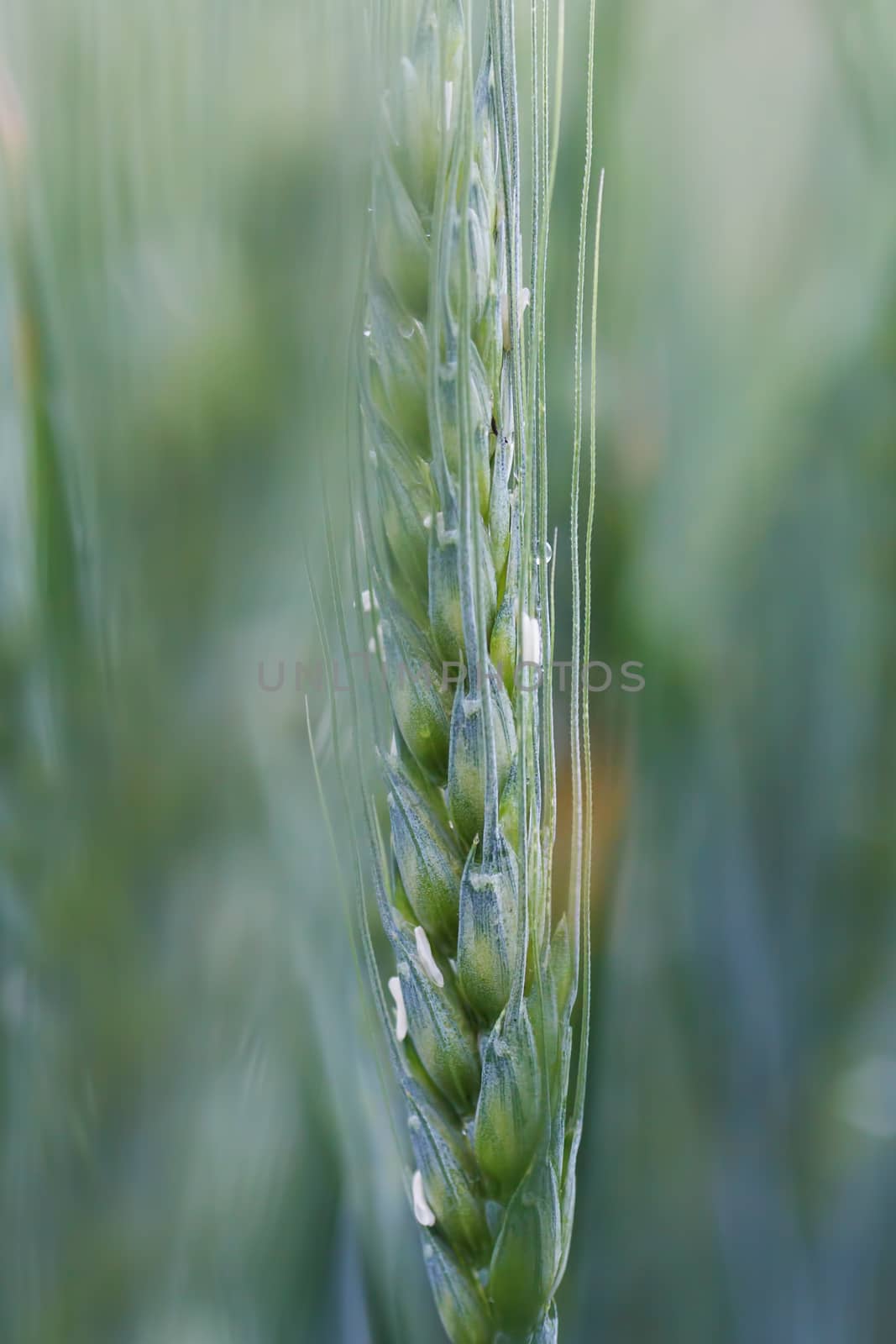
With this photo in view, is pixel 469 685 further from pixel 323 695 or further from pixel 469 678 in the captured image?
pixel 323 695

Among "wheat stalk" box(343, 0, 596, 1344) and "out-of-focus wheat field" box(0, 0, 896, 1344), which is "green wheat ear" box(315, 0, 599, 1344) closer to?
"wheat stalk" box(343, 0, 596, 1344)

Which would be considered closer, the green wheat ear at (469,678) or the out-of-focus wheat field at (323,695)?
the green wheat ear at (469,678)

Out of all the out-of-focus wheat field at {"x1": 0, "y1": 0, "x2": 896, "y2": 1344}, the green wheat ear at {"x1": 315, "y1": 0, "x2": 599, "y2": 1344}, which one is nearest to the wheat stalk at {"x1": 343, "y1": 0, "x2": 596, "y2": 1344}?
the green wheat ear at {"x1": 315, "y1": 0, "x2": 599, "y2": 1344}

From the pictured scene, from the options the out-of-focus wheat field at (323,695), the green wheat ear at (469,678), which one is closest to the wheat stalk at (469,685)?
the green wheat ear at (469,678)

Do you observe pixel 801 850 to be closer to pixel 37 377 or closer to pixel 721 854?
pixel 721 854

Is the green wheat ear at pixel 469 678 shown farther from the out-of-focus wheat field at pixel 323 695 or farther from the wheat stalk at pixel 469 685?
the out-of-focus wheat field at pixel 323 695

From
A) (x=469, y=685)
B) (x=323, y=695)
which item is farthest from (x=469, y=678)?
(x=323, y=695)
